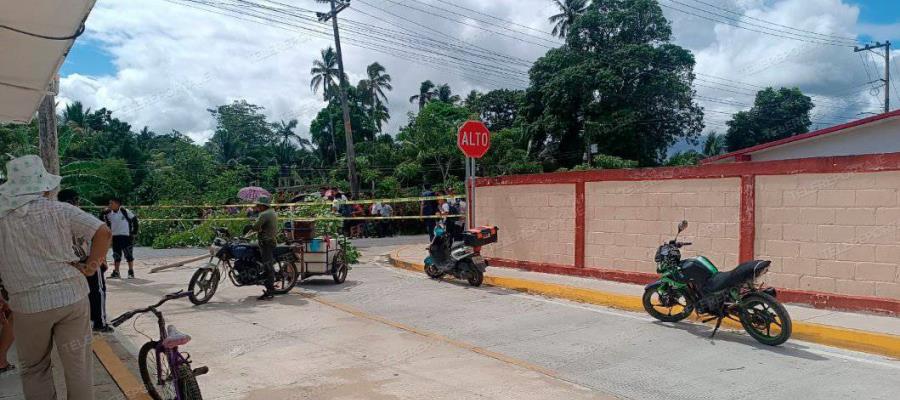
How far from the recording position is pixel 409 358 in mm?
6359

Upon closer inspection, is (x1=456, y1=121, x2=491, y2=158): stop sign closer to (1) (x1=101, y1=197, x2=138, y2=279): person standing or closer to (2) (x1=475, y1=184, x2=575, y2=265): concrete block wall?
(2) (x1=475, y1=184, x2=575, y2=265): concrete block wall

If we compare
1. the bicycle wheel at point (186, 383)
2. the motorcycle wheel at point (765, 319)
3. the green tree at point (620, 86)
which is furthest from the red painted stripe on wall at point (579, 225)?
the green tree at point (620, 86)

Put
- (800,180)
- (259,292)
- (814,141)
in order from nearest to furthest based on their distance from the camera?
(800,180) → (259,292) → (814,141)

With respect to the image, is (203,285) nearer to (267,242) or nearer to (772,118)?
(267,242)

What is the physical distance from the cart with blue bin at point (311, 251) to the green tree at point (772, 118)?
41189 mm

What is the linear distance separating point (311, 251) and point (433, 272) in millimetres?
2440

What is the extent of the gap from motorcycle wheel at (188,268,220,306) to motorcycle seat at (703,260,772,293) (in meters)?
7.10

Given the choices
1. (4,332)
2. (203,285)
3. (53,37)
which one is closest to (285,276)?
(203,285)

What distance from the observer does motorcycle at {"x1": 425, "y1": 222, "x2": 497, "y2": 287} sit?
11.0 m

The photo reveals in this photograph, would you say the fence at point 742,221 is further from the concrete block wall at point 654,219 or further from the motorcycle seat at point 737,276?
the motorcycle seat at point 737,276

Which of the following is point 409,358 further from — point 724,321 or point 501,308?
point 724,321

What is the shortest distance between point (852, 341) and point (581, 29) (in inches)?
1315

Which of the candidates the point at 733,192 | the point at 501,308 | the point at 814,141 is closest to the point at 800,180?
the point at 733,192

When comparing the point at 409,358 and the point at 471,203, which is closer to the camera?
the point at 409,358
